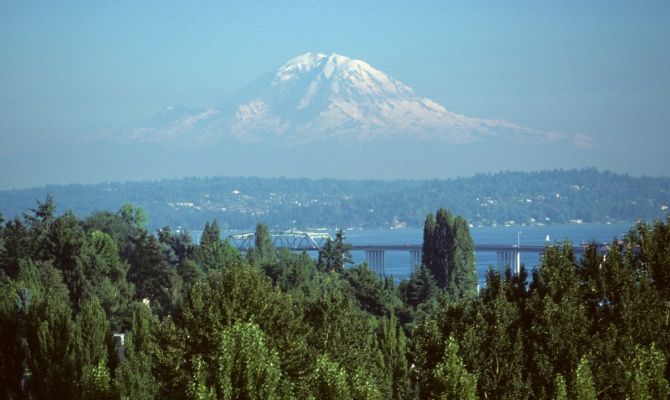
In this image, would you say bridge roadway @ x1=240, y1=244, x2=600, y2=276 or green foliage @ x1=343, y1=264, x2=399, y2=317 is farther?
bridge roadway @ x1=240, y1=244, x2=600, y2=276

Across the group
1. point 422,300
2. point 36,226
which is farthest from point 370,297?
point 36,226

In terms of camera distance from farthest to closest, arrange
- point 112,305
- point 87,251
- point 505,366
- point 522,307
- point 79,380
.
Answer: point 87,251
point 112,305
point 79,380
point 522,307
point 505,366

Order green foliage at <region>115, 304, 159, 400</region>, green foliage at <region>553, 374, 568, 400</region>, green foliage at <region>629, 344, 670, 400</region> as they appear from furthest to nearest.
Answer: green foliage at <region>115, 304, 159, 400</region> → green foliage at <region>629, 344, 670, 400</region> → green foliage at <region>553, 374, 568, 400</region>

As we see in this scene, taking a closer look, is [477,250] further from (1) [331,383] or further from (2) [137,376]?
(1) [331,383]

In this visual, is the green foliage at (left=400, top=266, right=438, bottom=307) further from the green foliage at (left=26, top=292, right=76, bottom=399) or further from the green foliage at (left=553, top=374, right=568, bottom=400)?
the green foliage at (left=553, top=374, right=568, bottom=400)

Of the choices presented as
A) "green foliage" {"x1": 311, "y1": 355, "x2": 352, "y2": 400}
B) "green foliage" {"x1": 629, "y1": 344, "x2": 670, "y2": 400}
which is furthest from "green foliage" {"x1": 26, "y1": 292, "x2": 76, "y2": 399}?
"green foliage" {"x1": 629, "y1": 344, "x2": 670, "y2": 400}

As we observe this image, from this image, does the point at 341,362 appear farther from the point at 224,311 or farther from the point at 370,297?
the point at 370,297

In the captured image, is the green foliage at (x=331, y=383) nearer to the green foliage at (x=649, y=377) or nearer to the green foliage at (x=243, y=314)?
the green foliage at (x=243, y=314)

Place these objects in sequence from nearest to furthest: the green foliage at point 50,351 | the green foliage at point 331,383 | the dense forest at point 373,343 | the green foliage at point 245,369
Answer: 1. the green foliage at point 245,369
2. the green foliage at point 331,383
3. the dense forest at point 373,343
4. the green foliage at point 50,351

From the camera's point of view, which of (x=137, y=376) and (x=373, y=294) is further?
(x=373, y=294)

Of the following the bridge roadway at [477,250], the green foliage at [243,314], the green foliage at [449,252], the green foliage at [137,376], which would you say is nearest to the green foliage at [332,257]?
the green foliage at [449,252]

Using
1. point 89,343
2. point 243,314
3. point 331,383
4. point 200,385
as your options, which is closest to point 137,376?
point 243,314
